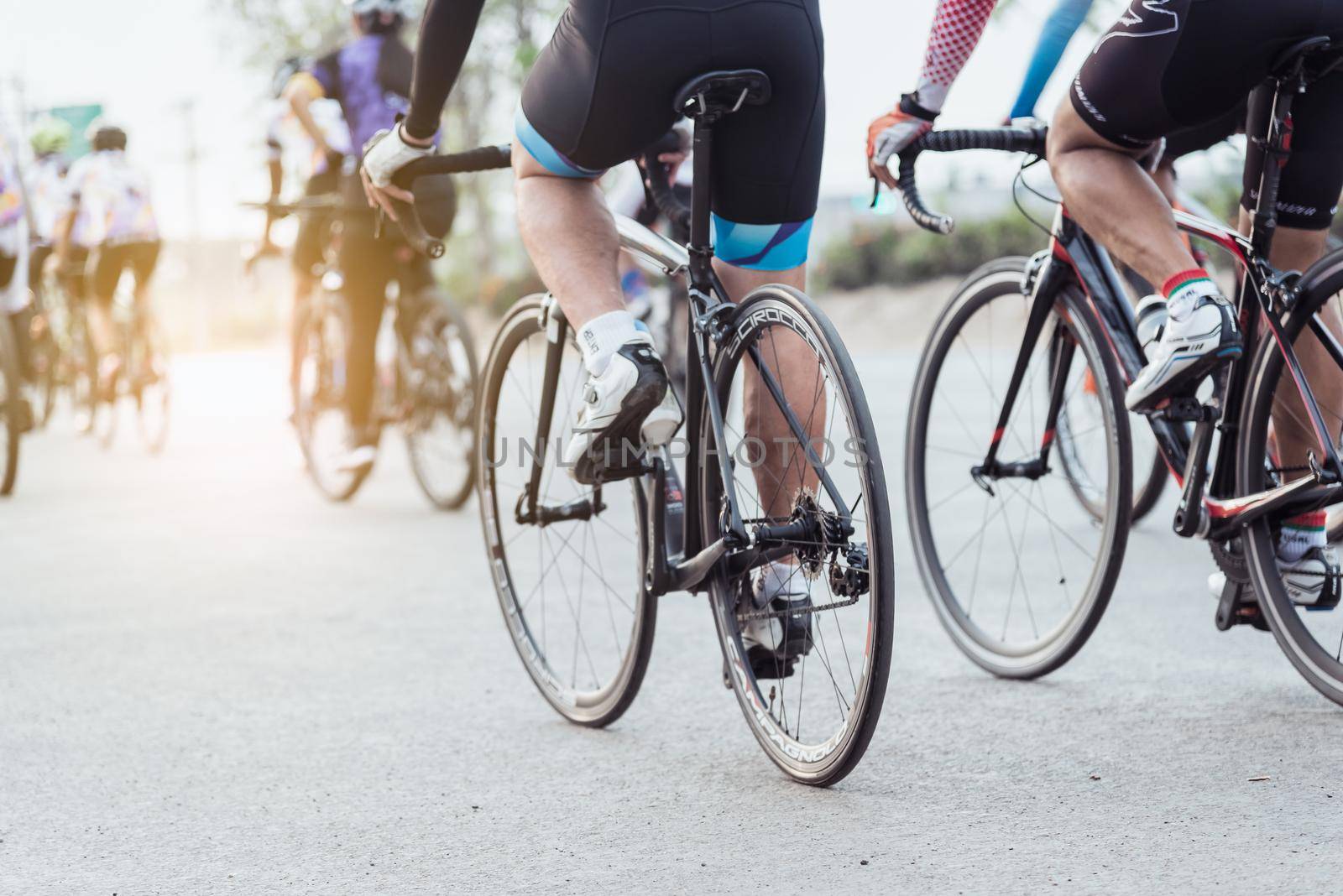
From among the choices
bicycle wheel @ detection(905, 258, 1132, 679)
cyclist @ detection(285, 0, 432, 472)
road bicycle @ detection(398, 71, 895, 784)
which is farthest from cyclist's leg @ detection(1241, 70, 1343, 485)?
cyclist @ detection(285, 0, 432, 472)

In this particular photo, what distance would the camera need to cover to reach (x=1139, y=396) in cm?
315

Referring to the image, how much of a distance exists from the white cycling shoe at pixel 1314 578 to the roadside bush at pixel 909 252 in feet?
85.3

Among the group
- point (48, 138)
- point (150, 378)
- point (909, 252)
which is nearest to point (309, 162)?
point (150, 378)

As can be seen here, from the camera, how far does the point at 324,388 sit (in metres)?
7.53

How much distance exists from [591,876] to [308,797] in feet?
2.53

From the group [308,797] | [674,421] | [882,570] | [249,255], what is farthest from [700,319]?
[249,255]

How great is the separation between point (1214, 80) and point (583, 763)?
1846 millimetres

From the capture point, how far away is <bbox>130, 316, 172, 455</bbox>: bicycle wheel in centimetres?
1070

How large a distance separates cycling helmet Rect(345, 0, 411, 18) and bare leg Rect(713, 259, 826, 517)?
4.42 metres

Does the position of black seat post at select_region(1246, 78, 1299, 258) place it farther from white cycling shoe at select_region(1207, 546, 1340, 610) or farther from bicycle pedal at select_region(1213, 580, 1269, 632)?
bicycle pedal at select_region(1213, 580, 1269, 632)

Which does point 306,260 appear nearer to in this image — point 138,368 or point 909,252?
point 138,368

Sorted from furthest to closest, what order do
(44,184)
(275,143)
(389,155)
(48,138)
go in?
(48,138), (44,184), (275,143), (389,155)

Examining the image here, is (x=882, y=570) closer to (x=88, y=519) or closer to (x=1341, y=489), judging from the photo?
(x=1341, y=489)

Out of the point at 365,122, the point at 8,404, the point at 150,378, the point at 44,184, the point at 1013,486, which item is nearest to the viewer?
the point at 1013,486
